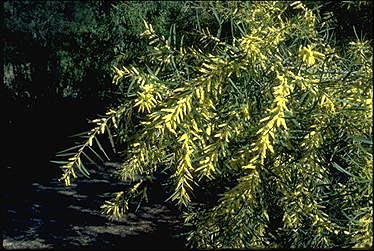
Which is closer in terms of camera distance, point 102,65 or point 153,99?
point 153,99

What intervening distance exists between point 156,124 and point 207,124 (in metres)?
0.18

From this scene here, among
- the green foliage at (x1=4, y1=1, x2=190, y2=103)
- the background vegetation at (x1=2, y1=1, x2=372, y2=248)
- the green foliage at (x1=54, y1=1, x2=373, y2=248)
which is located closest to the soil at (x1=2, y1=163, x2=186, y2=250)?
the background vegetation at (x1=2, y1=1, x2=372, y2=248)

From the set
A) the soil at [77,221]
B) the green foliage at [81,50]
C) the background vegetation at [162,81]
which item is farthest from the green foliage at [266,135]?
the green foliage at [81,50]

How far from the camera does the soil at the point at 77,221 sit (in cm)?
416

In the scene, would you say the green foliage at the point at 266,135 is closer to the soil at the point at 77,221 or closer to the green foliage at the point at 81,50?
the soil at the point at 77,221

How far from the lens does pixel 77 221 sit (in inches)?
185

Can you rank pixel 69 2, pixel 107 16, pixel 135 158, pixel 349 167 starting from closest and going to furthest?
pixel 349 167 → pixel 135 158 → pixel 107 16 → pixel 69 2

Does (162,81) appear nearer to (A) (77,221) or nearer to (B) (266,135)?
(B) (266,135)

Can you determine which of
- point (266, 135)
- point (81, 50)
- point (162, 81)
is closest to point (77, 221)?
point (81, 50)

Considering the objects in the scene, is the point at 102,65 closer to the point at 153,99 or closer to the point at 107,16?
the point at 107,16

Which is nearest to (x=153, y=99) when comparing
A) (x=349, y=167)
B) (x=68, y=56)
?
→ (x=349, y=167)

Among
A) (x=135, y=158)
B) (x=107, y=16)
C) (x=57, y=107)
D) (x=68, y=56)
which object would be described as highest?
(x=135, y=158)

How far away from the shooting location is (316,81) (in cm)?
167

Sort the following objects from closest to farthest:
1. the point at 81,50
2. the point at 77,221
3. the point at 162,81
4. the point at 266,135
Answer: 1. the point at 266,135
2. the point at 162,81
3. the point at 77,221
4. the point at 81,50
